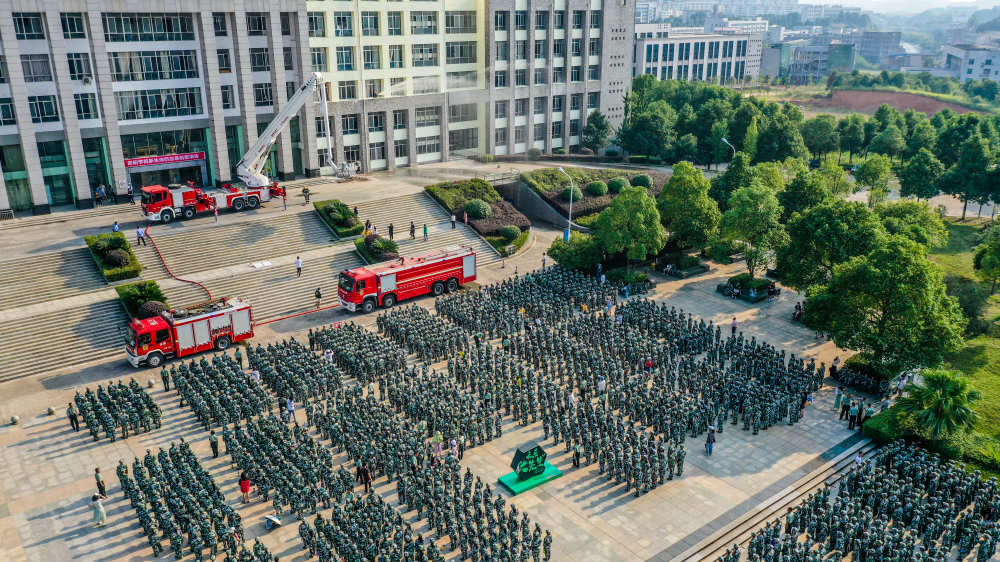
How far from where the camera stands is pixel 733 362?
124ft

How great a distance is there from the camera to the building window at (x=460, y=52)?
75.4 m

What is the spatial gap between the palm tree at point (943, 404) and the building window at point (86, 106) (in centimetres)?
5703

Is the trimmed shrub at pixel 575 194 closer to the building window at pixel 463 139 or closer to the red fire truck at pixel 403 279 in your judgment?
the building window at pixel 463 139

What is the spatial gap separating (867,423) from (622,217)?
865 inches

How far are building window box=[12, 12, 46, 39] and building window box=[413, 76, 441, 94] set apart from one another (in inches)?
1227

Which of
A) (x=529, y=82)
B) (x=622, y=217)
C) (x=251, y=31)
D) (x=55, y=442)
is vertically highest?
(x=251, y=31)

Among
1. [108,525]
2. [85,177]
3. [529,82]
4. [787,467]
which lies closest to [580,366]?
[787,467]

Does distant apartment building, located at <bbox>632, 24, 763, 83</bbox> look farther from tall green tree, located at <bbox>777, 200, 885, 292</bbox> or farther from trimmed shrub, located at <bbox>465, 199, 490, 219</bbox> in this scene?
tall green tree, located at <bbox>777, 200, 885, 292</bbox>

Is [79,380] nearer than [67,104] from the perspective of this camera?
Yes

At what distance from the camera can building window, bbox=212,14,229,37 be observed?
61094 mm

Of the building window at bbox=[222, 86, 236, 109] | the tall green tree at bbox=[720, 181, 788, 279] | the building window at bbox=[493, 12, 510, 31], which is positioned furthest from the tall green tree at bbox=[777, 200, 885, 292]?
the building window at bbox=[222, 86, 236, 109]

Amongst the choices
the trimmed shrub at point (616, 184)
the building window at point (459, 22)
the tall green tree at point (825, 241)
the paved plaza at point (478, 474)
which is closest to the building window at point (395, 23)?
the building window at point (459, 22)

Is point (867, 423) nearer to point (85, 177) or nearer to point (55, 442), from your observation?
point (55, 442)

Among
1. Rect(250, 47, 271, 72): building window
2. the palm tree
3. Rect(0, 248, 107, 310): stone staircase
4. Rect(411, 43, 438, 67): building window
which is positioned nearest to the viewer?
the palm tree
